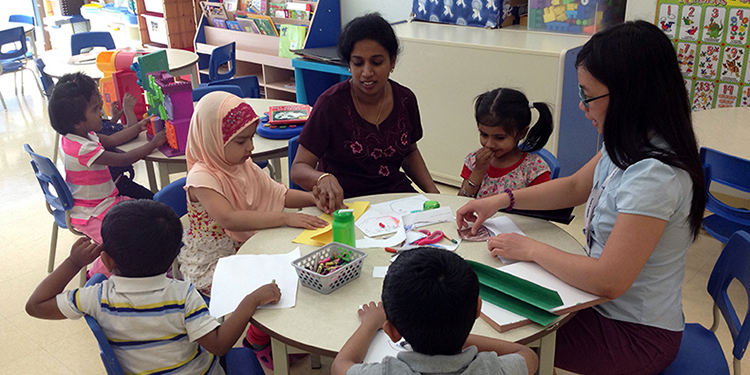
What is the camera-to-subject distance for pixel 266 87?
5434mm

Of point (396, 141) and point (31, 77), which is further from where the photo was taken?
point (31, 77)

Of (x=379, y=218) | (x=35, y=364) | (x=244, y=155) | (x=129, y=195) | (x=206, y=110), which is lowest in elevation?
(x=35, y=364)

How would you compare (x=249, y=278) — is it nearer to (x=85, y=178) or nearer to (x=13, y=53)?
(x=85, y=178)

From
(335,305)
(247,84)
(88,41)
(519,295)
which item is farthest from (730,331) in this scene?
(88,41)

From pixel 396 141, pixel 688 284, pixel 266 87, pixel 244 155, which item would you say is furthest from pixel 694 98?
pixel 266 87

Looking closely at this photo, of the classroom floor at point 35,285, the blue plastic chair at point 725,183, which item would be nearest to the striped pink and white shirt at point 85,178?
the classroom floor at point 35,285

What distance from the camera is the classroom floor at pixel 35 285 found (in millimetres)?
2344

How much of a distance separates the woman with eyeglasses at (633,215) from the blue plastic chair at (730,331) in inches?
3.2

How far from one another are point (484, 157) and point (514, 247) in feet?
2.23

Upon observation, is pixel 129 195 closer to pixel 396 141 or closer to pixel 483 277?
pixel 396 141

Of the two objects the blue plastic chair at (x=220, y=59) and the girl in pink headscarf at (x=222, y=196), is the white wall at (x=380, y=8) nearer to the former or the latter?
the blue plastic chair at (x=220, y=59)

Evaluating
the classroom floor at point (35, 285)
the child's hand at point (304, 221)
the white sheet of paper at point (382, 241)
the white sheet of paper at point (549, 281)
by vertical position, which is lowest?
the classroom floor at point (35, 285)

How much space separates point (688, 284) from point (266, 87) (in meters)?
3.90

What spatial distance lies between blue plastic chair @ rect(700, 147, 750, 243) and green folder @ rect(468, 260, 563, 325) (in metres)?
1.29
